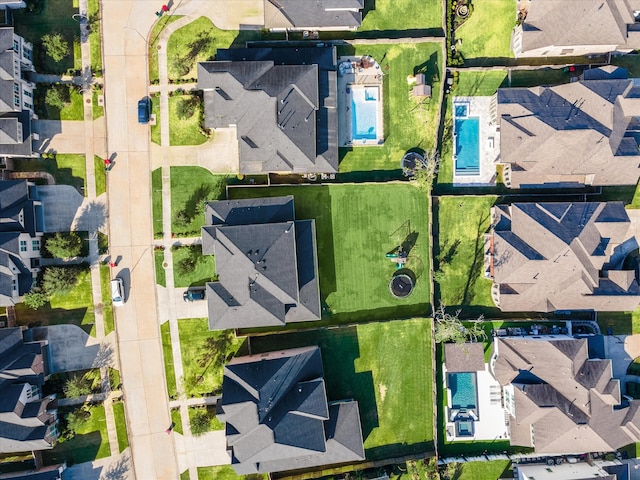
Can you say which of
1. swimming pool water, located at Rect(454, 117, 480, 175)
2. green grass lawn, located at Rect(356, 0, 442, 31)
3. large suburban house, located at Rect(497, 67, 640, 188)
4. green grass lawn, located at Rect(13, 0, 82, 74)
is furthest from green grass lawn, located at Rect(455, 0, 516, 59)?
green grass lawn, located at Rect(13, 0, 82, 74)

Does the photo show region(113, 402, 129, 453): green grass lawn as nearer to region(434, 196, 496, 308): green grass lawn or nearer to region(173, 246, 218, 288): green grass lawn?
region(173, 246, 218, 288): green grass lawn

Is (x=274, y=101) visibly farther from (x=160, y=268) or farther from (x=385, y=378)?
(x=385, y=378)

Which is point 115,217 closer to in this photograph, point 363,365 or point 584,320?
point 363,365

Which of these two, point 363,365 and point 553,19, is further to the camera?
point 363,365

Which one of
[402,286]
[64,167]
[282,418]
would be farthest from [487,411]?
[64,167]

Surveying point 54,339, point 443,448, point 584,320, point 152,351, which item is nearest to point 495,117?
point 584,320

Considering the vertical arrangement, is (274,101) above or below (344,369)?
above
